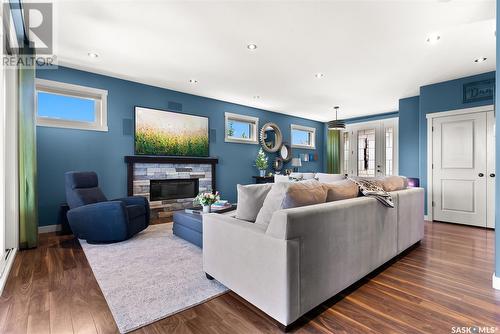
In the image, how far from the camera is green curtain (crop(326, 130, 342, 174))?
8.46m

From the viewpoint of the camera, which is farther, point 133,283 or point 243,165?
point 243,165

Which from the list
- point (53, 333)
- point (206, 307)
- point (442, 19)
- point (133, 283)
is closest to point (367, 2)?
point (442, 19)

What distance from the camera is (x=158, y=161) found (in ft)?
16.2

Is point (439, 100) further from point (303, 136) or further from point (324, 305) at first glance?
point (324, 305)

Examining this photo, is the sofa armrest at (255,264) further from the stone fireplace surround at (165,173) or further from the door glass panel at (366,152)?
the door glass panel at (366,152)

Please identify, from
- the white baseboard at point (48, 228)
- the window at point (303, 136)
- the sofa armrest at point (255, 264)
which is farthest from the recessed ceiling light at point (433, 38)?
the white baseboard at point (48, 228)

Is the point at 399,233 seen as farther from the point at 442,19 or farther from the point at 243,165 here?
the point at 243,165

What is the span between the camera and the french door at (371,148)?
7293mm

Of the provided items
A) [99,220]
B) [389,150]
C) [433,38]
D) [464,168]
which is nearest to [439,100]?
[464,168]

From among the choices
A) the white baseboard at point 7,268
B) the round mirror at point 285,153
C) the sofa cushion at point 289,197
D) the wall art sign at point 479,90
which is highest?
the wall art sign at point 479,90

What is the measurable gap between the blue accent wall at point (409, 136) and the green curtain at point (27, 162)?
710 centimetres

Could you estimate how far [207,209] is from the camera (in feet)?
10.9

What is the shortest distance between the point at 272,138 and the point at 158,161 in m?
3.61

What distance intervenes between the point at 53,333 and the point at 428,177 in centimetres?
590
